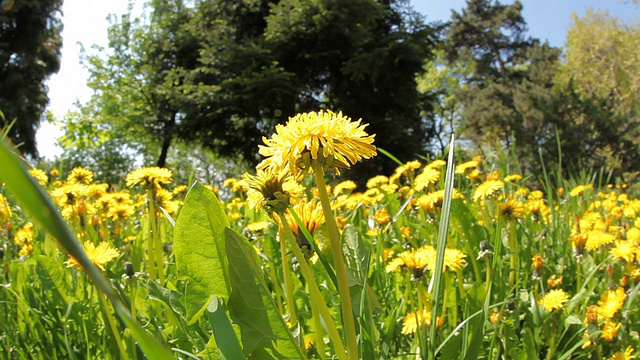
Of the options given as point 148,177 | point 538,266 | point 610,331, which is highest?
point 148,177

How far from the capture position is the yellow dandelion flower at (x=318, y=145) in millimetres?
420

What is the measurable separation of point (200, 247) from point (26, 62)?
18085mm

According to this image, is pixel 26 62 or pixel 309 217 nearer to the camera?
pixel 309 217

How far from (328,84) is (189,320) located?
1131 cm

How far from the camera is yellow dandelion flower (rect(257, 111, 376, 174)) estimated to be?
420 millimetres

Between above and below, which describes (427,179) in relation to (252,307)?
above

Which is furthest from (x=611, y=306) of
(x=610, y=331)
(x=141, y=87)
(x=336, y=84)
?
(x=141, y=87)

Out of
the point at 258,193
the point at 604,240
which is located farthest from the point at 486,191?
the point at 258,193

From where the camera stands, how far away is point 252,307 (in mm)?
467

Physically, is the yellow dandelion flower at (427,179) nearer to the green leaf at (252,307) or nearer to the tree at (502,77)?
the green leaf at (252,307)

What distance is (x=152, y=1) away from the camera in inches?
602

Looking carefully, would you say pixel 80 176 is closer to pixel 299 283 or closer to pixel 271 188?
pixel 299 283

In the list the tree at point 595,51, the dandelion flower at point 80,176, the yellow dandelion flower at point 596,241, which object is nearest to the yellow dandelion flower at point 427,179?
the yellow dandelion flower at point 596,241

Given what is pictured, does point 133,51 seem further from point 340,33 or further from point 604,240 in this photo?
point 604,240
